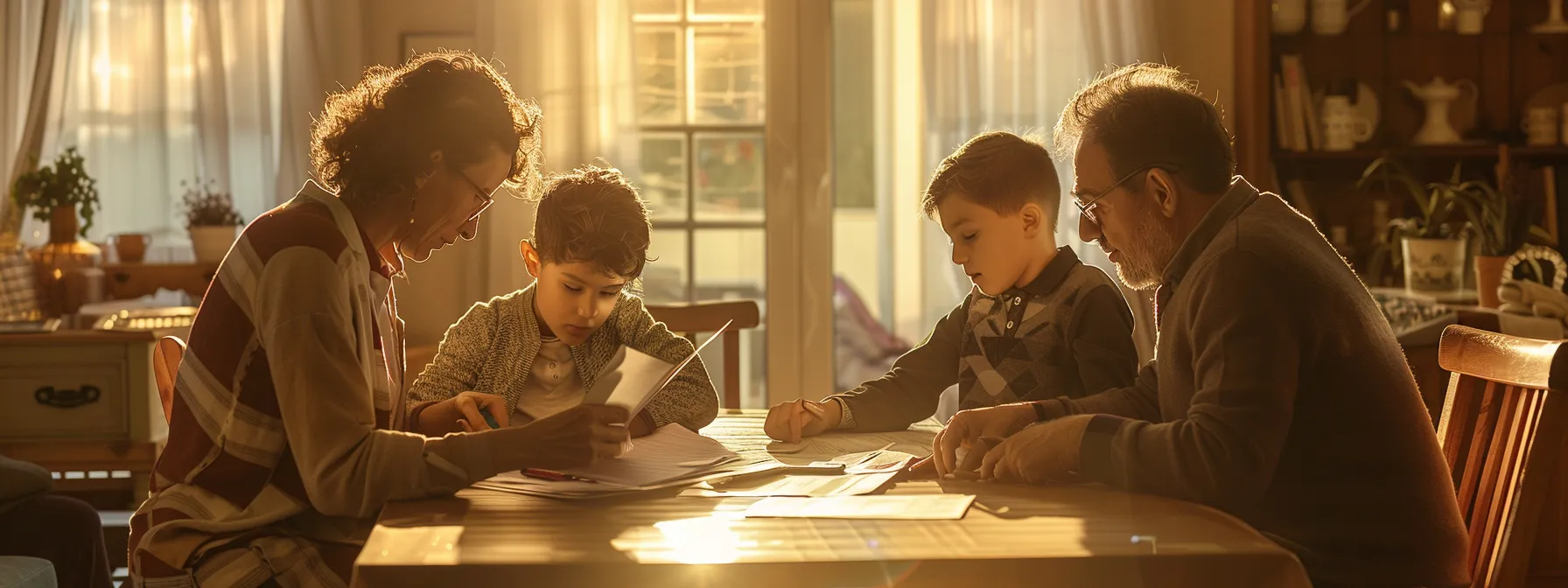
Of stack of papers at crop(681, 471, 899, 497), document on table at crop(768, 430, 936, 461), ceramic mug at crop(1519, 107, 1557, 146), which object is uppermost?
ceramic mug at crop(1519, 107, 1557, 146)

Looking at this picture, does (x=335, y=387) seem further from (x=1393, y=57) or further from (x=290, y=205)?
(x=1393, y=57)

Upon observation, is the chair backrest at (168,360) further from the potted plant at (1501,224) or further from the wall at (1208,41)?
the wall at (1208,41)

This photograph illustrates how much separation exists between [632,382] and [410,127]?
15.2 inches

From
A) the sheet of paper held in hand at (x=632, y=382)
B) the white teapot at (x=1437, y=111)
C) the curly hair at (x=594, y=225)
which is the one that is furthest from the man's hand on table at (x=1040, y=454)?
the white teapot at (x=1437, y=111)

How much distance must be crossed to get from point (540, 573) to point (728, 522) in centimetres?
20

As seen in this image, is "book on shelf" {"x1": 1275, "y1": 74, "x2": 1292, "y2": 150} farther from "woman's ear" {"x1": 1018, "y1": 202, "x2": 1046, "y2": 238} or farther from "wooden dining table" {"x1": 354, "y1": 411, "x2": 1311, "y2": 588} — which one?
"wooden dining table" {"x1": 354, "y1": 411, "x2": 1311, "y2": 588}

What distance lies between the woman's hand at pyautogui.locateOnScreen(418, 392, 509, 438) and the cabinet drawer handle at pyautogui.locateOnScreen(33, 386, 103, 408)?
5.83ft

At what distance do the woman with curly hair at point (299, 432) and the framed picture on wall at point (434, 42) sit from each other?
2.50 meters

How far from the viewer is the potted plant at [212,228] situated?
3389 mm

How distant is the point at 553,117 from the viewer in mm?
3734

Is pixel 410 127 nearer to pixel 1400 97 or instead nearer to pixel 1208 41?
pixel 1208 41

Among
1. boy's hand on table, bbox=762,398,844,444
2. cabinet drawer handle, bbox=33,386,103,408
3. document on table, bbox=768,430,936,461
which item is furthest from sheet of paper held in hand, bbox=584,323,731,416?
cabinet drawer handle, bbox=33,386,103,408

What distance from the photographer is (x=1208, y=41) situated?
3.91m

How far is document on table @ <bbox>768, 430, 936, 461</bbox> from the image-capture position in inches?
62.1
